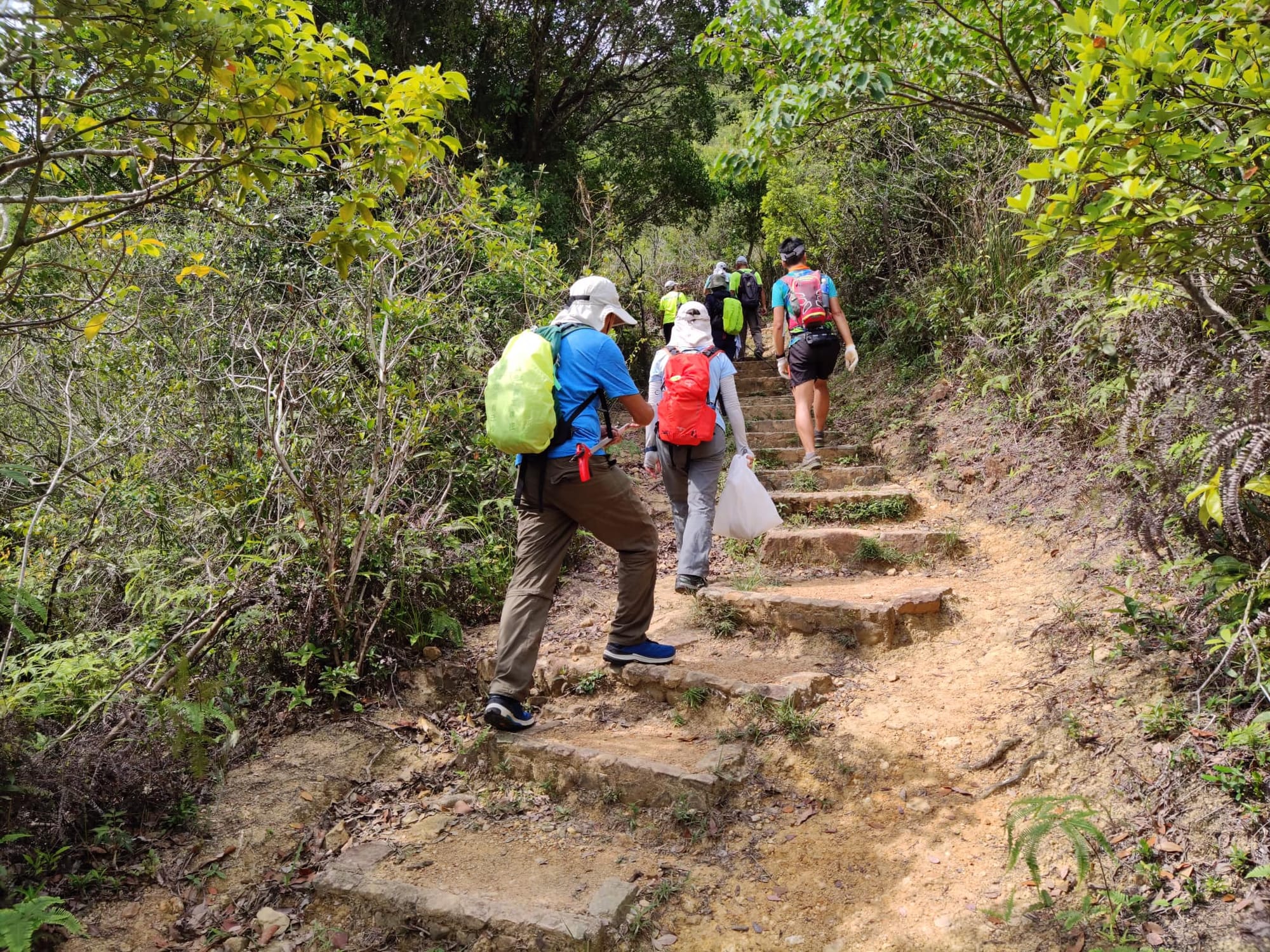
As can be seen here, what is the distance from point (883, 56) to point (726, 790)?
4.44 m

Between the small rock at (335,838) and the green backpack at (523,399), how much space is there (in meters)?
1.74

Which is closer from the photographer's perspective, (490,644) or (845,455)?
(490,644)

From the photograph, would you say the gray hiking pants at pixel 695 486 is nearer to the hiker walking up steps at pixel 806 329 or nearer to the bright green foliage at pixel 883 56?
the bright green foliage at pixel 883 56

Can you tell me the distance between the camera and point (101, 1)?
2.18 metres

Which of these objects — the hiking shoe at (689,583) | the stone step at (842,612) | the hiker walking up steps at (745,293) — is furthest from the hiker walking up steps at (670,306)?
the stone step at (842,612)

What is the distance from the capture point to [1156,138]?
8.62 feet

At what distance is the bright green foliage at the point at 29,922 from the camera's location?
2.40 m

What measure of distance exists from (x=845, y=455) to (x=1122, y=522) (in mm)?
4080

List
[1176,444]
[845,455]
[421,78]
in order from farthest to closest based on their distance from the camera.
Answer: [845,455] → [1176,444] → [421,78]

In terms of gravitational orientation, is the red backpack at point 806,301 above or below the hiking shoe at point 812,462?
above

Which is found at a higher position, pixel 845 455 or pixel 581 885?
pixel 845 455

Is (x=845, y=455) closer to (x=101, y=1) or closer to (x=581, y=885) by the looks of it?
(x=581, y=885)

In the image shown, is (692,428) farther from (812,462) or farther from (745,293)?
(745,293)

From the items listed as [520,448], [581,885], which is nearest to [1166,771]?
[581,885]
